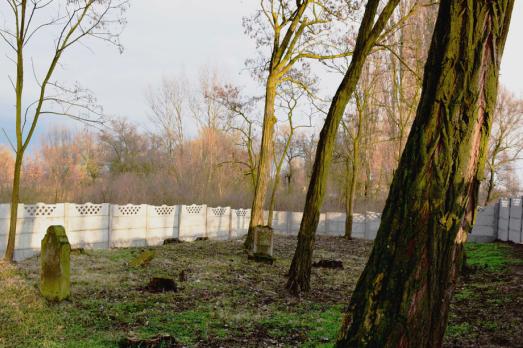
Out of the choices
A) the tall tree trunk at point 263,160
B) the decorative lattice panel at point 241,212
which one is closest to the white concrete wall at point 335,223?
the decorative lattice panel at point 241,212

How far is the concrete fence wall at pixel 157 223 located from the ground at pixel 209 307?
6.00 ft

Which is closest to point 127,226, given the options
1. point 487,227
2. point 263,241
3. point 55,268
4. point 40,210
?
point 40,210

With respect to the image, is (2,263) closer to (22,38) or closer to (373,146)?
(22,38)

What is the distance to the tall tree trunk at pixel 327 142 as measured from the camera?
8.19 metres

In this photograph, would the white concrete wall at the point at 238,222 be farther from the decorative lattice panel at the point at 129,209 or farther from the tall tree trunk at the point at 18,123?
the tall tree trunk at the point at 18,123

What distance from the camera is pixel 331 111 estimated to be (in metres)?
8.26

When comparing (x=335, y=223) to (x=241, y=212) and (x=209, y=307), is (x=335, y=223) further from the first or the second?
(x=209, y=307)

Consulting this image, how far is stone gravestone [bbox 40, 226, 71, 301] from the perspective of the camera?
6895 mm

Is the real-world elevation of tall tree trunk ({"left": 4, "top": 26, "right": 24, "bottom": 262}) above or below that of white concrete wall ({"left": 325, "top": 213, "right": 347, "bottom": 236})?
above

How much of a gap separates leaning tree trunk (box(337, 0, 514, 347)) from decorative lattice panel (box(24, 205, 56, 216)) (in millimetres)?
11905

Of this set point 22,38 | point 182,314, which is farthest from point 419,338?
point 22,38

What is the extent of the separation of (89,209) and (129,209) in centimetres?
179

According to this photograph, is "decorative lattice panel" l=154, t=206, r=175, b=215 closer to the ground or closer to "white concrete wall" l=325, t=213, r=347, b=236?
the ground

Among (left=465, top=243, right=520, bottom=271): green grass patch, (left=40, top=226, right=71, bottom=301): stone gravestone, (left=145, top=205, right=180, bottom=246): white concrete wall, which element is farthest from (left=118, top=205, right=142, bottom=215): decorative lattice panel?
(left=465, top=243, right=520, bottom=271): green grass patch
